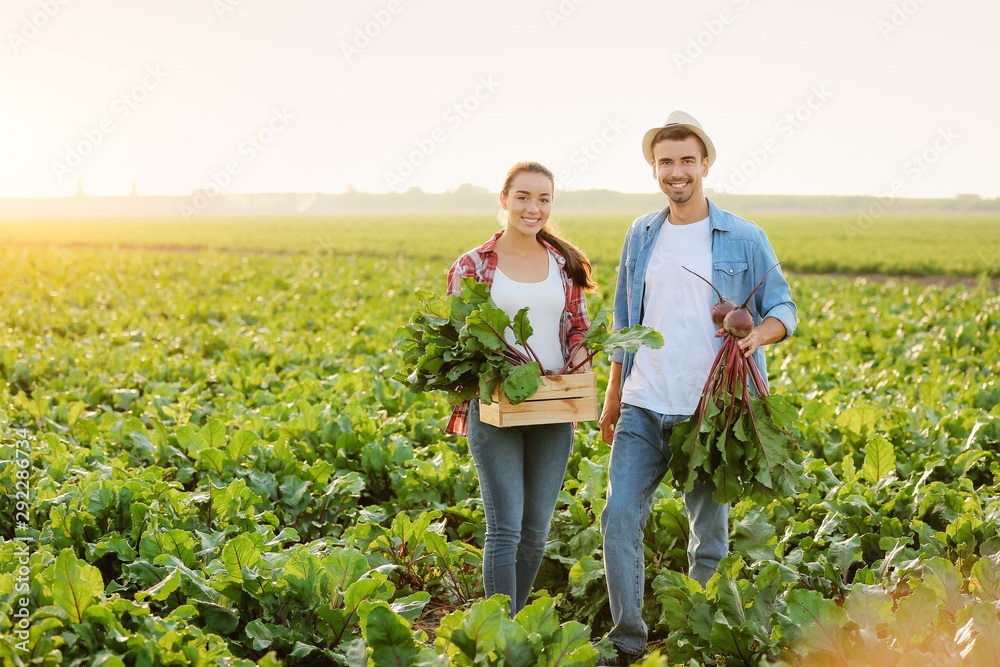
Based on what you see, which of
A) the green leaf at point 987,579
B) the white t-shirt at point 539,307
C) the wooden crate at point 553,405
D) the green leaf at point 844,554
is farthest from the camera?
the green leaf at point 844,554

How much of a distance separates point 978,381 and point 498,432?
21.0ft

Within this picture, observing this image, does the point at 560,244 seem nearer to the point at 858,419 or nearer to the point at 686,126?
the point at 686,126

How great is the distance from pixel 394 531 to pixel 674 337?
168 centimetres

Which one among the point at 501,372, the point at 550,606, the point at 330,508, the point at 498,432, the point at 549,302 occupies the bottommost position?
the point at 330,508

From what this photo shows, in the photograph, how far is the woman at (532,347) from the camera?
3049mm

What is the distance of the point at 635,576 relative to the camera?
2998 mm

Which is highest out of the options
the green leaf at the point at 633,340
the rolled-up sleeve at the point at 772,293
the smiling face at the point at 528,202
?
the smiling face at the point at 528,202

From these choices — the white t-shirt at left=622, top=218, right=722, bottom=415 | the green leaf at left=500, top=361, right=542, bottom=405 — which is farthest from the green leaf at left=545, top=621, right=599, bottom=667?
the white t-shirt at left=622, top=218, right=722, bottom=415

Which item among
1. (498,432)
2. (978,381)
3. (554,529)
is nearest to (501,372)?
(498,432)

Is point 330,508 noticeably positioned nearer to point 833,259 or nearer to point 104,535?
point 104,535

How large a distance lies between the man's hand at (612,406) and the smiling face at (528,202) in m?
0.68

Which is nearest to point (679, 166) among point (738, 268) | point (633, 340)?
point (738, 268)

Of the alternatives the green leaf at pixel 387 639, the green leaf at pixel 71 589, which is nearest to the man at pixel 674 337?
the green leaf at pixel 387 639

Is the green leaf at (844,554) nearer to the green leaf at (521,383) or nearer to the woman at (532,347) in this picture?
the woman at (532,347)
